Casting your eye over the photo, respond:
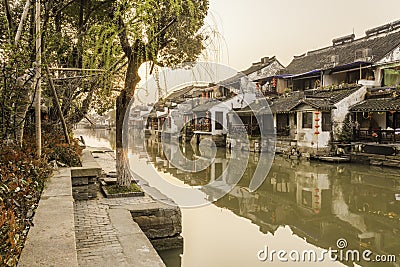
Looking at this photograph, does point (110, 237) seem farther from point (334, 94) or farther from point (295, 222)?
point (334, 94)

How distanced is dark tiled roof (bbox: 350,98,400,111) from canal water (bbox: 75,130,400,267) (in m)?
3.55

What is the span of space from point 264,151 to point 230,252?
49.8ft

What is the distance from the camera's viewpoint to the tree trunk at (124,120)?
6211 mm

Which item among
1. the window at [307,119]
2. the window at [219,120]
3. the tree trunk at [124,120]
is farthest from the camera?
the window at [219,120]

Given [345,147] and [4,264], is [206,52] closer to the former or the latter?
[4,264]

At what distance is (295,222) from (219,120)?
19298 millimetres

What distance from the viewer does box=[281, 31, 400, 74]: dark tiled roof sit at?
719 inches

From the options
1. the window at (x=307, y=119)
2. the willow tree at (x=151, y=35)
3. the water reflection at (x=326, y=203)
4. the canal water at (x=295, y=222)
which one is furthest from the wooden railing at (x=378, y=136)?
the willow tree at (x=151, y=35)

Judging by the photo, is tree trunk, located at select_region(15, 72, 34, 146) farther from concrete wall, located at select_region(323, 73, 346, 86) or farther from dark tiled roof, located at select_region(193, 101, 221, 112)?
dark tiled roof, located at select_region(193, 101, 221, 112)

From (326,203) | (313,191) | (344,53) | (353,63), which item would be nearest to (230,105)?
(344,53)

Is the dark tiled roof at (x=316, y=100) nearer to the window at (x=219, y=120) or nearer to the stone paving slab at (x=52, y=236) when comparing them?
the window at (x=219, y=120)

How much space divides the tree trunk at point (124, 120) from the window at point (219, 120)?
1931 cm

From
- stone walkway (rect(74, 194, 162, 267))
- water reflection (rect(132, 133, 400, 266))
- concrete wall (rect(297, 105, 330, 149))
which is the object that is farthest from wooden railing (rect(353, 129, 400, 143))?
stone walkway (rect(74, 194, 162, 267))

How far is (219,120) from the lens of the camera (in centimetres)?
2620
